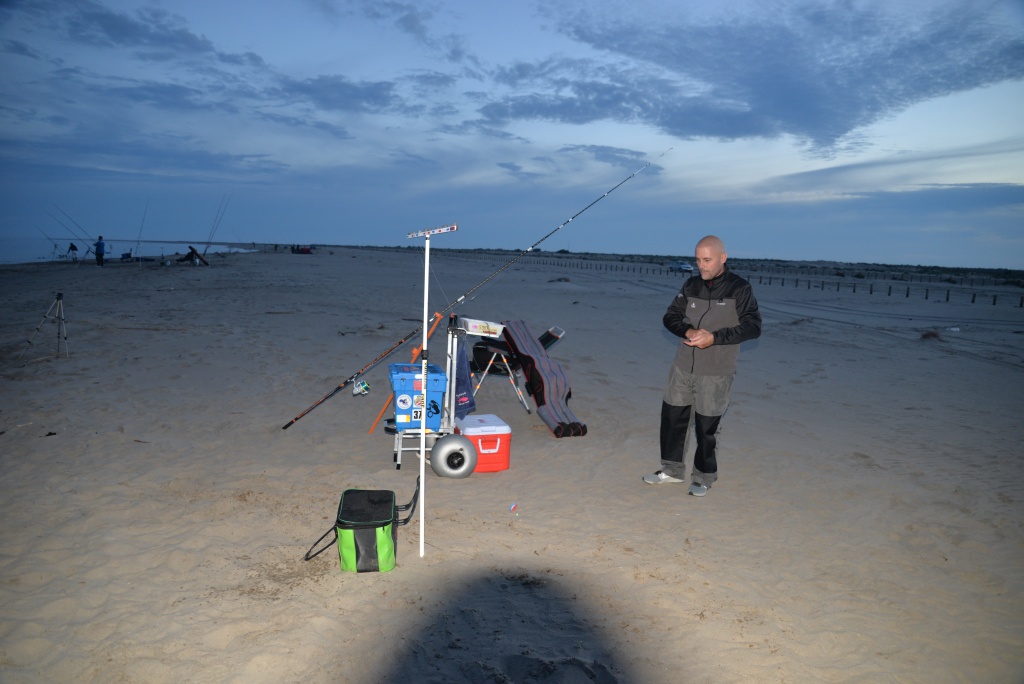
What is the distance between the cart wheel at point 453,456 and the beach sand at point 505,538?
15 cm

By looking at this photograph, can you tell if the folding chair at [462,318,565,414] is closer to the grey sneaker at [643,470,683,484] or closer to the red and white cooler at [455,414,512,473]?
the red and white cooler at [455,414,512,473]

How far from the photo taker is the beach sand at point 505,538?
3.44 meters

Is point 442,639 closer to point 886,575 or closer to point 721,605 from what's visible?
point 721,605

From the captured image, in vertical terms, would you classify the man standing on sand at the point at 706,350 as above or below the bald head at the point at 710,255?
below

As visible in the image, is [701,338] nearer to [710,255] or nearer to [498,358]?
[710,255]

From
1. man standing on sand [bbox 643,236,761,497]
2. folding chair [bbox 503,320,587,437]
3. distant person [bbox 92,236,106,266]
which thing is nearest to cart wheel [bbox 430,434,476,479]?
folding chair [bbox 503,320,587,437]

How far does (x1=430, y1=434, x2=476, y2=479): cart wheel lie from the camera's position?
5855 mm

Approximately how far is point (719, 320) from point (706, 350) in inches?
11.4

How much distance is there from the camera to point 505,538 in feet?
15.7

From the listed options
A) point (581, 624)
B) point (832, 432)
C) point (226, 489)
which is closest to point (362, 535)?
point (581, 624)

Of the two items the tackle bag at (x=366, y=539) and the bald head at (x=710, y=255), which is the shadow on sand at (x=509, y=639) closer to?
the tackle bag at (x=366, y=539)

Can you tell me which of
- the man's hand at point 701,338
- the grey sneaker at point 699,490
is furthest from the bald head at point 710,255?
the grey sneaker at point 699,490

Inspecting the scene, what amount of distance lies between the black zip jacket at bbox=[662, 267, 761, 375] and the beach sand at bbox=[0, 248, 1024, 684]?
1291 mm

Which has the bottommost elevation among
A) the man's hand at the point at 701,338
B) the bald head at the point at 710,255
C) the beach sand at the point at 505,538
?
the beach sand at the point at 505,538
